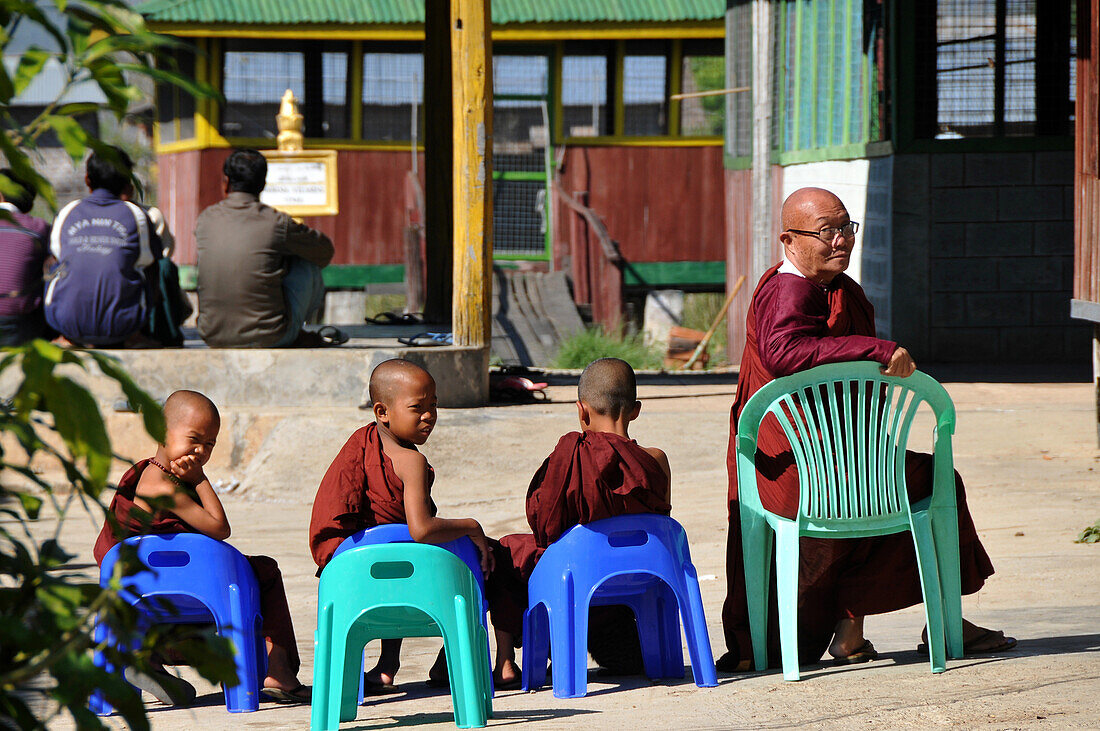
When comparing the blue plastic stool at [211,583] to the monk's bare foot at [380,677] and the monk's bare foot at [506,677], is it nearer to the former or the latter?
the monk's bare foot at [380,677]

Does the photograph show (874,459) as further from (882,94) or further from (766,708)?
(882,94)

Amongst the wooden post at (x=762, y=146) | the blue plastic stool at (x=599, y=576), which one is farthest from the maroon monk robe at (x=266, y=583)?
the wooden post at (x=762, y=146)

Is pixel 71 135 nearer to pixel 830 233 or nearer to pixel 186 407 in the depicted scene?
pixel 186 407

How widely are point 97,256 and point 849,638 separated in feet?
17.7

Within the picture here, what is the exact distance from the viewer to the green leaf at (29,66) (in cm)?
158

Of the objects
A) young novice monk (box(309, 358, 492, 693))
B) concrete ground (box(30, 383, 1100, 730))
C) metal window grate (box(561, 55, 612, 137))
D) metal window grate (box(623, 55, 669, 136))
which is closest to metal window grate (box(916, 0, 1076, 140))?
concrete ground (box(30, 383, 1100, 730))

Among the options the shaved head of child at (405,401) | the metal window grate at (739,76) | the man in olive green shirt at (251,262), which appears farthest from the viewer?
the metal window grate at (739,76)

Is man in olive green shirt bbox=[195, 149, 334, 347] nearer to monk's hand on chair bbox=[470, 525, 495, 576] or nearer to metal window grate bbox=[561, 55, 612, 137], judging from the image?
monk's hand on chair bbox=[470, 525, 495, 576]

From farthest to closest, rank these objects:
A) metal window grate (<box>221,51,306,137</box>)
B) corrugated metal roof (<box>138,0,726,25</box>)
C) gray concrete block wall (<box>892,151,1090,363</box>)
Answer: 1. metal window grate (<box>221,51,306,137</box>)
2. corrugated metal roof (<box>138,0,726,25</box>)
3. gray concrete block wall (<box>892,151,1090,363</box>)

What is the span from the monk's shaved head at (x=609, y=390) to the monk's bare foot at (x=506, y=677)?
830mm

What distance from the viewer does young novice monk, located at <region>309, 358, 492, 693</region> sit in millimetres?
3900

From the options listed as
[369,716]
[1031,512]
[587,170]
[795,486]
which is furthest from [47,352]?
[587,170]

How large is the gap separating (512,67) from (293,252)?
11.5m

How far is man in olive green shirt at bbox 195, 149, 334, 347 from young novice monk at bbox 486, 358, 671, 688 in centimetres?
442
